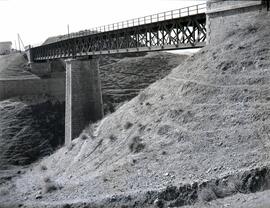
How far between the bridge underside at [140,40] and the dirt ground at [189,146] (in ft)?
5.64

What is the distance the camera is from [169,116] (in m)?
26.1

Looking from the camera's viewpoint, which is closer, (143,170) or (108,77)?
(143,170)

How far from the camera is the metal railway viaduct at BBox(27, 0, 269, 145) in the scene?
1095 inches

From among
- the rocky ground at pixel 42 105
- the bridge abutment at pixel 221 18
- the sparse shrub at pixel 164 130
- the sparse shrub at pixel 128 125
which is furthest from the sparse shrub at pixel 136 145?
the rocky ground at pixel 42 105

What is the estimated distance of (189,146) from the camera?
22328 millimetres

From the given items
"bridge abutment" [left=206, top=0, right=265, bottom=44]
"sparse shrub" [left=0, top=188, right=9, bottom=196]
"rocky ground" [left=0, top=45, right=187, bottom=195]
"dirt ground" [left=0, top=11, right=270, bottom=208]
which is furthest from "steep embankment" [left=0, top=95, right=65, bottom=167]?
"bridge abutment" [left=206, top=0, right=265, bottom=44]

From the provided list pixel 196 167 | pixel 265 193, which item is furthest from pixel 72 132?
pixel 265 193

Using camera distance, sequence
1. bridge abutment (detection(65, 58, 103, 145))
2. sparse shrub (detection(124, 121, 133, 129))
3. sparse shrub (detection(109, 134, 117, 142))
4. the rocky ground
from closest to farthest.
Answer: sparse shrub (detection(124, 121, 133, 129)), sparse shrub (detection(109, 134, 117, 142)), bridge abutment (detection(65, 58, 103, 145)), the rocky ground

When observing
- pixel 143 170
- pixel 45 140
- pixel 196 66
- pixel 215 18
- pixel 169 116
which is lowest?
pixel 45 140

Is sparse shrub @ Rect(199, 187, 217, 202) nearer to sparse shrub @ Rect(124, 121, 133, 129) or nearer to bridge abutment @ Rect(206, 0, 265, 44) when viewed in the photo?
sparse shrub @ Rect(124, 121, 133, 129)

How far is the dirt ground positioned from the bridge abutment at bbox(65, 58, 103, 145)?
24.3 ft

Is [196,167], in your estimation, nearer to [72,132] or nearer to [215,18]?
[215,18]

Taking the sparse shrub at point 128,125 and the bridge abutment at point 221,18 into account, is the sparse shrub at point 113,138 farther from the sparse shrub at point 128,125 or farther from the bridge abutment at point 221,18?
the bridge abutment at point 221,18

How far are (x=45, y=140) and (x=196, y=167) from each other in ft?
94.9
